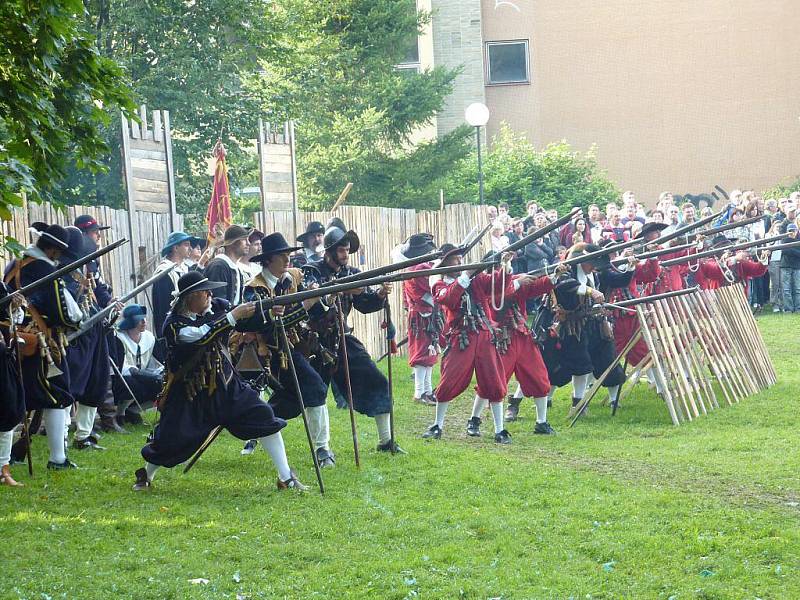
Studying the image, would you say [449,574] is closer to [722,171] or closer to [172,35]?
[172,35]

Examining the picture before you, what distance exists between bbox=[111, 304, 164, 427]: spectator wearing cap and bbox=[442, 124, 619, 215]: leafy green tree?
50.7 ft

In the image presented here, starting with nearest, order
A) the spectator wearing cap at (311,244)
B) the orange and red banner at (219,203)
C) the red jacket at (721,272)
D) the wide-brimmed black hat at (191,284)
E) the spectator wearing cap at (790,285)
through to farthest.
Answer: the wide-brimmed black hat at (191,284) < the spectator wearing cap at (311,244) < the orange and red banner at (219,203) < the red jacket at (721,272) < the spectator wearing cap at (790,285)

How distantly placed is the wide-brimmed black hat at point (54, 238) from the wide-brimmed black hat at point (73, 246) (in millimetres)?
58

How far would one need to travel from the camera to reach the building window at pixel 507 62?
34328mm

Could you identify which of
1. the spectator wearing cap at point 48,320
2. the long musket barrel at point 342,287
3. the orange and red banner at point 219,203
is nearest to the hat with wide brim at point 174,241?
the orange and red banner at point 219,203

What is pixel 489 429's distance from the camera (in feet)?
42.3

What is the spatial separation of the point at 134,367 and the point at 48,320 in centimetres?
281

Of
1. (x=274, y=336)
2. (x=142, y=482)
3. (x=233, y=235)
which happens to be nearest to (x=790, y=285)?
(x=233, y=235)

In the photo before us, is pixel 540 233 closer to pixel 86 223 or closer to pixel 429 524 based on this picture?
pixel 429 524

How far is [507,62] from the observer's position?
1357 inches

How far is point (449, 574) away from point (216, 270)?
527 cm

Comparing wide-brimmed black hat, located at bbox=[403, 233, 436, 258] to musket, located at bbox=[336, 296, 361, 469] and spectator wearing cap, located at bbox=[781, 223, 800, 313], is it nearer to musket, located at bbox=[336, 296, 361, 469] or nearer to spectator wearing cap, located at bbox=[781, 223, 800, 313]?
musket, located at bbox=[336, 296, 361, 469]

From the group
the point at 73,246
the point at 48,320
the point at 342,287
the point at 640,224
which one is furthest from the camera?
the point at 640,224

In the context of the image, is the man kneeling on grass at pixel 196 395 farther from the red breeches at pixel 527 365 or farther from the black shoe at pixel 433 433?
the red breeches at pixel 527 365
